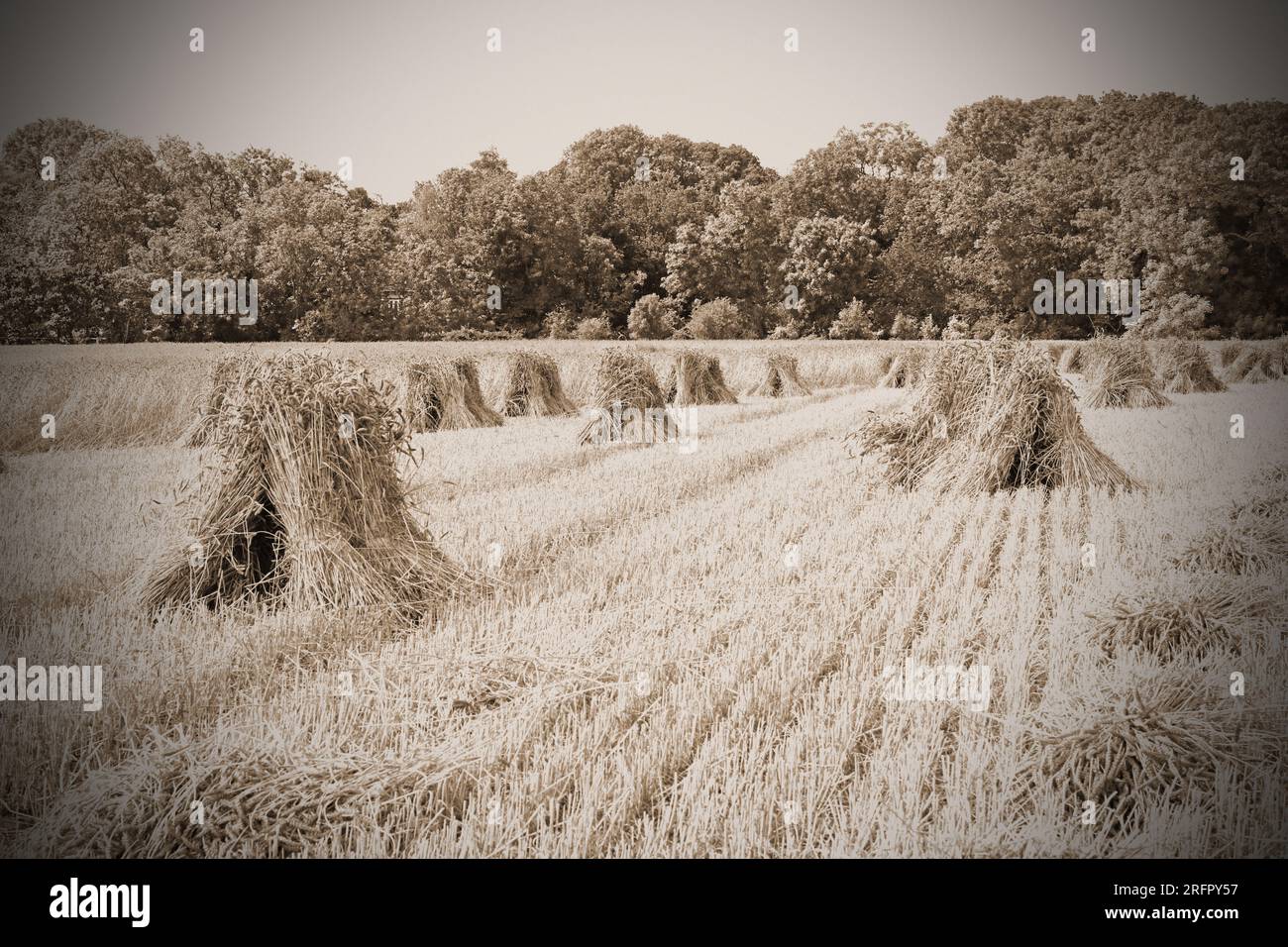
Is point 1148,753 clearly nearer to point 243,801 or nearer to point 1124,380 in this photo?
point 243,801

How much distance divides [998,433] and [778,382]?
14.4 m

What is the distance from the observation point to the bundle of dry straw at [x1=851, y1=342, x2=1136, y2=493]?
9711 millimetres

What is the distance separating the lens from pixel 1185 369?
72.9 feet

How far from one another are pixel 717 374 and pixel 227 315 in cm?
1672

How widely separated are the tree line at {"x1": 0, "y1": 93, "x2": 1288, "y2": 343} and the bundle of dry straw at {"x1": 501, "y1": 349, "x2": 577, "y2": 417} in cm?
1174

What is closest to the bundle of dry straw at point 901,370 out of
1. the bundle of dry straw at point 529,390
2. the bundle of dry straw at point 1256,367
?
the bundle of dry straw at point 1256,367

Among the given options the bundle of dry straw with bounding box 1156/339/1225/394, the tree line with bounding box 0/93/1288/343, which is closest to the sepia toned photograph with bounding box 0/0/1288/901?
the bundle of dry straw with bounding box 1156/339/1225/394

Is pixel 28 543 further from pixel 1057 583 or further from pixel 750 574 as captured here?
pixel 1057 583

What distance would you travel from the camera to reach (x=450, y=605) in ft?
18.3

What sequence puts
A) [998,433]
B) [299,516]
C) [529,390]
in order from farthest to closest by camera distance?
[529,390] < [998,433] < [299,516]

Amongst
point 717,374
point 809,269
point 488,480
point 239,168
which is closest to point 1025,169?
point 809,269

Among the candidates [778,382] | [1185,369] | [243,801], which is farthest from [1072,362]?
[243,801]

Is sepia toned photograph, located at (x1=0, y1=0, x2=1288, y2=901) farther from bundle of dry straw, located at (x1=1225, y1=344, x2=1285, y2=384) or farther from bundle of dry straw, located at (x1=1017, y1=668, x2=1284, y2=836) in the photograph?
bundle of dry straw, located at (x1=1225, y1=344, x2=1285, y2=384)

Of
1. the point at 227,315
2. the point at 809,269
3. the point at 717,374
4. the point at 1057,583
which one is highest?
the point at 809,269
